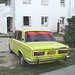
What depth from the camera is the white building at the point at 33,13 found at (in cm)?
1781

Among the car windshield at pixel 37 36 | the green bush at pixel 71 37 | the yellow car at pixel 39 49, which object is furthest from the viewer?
the green bush at pixel 71 37

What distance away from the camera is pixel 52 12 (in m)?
20.3

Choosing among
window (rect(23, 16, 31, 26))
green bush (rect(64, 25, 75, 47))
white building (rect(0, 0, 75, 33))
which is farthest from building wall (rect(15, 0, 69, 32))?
green bush (rect(64, 25, 75, 47))

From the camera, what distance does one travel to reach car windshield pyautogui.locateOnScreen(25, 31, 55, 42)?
19.7 feet

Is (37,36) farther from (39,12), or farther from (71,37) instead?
(39,12)

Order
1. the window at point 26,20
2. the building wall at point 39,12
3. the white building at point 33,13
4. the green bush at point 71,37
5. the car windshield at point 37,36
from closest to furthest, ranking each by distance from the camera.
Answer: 1. the car windshield at point 37,36
2. the green bush at point 71,37
3. the white building at point 33,13
4. the building wall at point 39,12
5. the window at point 26,20

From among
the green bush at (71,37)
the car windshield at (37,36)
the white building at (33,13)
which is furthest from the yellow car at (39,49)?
the white building at (33,13)

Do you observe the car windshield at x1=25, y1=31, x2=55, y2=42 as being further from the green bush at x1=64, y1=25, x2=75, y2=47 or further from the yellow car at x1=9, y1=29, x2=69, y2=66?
the green bush at x1=64, y1=25, x2=75, y2=47

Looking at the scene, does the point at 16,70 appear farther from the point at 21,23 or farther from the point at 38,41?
the point at 21,23

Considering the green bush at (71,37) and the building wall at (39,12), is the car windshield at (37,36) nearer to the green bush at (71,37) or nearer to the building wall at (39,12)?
the green bush at (71,37)

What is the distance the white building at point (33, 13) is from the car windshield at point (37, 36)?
1213 centimetres

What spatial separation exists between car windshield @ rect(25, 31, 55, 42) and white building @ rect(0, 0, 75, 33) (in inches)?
478

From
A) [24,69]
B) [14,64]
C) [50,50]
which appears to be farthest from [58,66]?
[14,64]

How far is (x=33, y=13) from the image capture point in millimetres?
19047
